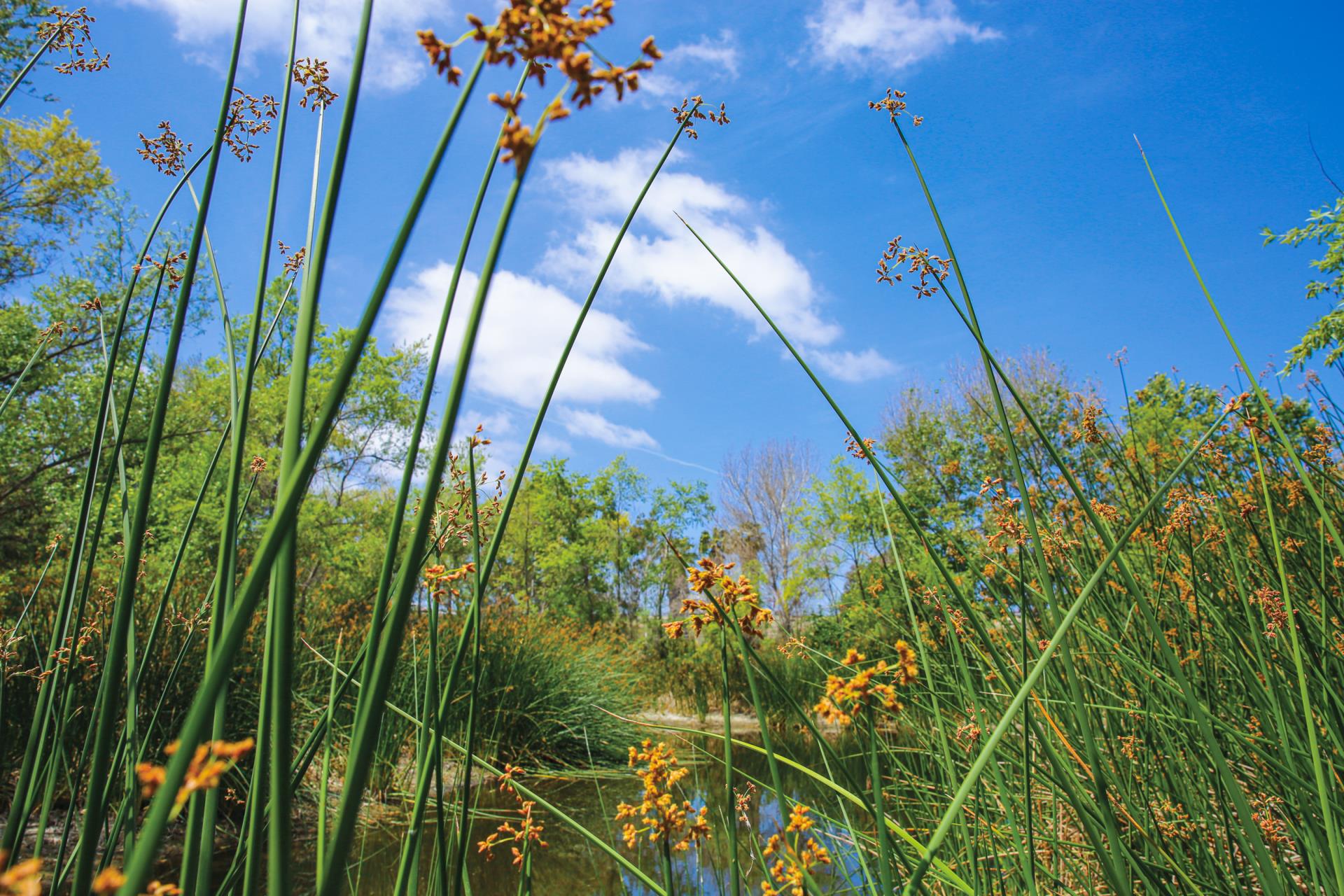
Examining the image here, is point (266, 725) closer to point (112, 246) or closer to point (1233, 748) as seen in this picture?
point (1233, 748)

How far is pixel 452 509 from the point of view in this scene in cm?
125

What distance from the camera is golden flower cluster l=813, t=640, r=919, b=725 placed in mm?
665

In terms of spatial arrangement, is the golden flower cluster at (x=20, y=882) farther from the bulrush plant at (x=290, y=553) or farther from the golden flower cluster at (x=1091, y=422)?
the golden flower cluster at (x=1091, y=422)

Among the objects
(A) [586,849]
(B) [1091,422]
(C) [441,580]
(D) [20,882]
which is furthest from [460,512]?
(A) [586,849]

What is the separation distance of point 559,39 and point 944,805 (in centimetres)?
235

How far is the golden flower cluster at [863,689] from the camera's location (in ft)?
2.18

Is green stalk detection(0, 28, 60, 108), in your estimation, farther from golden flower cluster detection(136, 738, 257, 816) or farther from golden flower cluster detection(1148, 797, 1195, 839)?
golden flower cluster detection(1148, 797, 1195, 839)

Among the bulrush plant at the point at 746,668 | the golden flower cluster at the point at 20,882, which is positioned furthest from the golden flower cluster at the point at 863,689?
the golden flower cluster at the point at 20,882

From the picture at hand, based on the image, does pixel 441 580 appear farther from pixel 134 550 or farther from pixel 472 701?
pixel 134 550

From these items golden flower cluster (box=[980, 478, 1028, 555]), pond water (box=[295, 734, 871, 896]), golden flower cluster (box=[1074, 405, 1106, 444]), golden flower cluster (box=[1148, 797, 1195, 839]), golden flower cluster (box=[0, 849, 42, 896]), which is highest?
golden flower cluster (box=[1074, 405, 1106, 444])

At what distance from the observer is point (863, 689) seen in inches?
26.3

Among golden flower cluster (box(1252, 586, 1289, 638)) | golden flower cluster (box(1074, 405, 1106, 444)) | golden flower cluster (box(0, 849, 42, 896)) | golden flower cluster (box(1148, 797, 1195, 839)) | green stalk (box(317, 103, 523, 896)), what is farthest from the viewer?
golden flower cluster (box(1074, 405, 1106, 444))

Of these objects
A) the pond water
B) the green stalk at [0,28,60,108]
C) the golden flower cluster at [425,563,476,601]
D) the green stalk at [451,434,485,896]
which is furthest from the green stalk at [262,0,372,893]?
the pond water

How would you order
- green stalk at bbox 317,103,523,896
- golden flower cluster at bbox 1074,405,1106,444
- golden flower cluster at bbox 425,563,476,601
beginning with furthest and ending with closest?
golden flower cluster at bbox 1074,405,1106,444 < golden flower cluster at bbox 425,563,476,601 < green stalk at bbox 317,103,523,896
